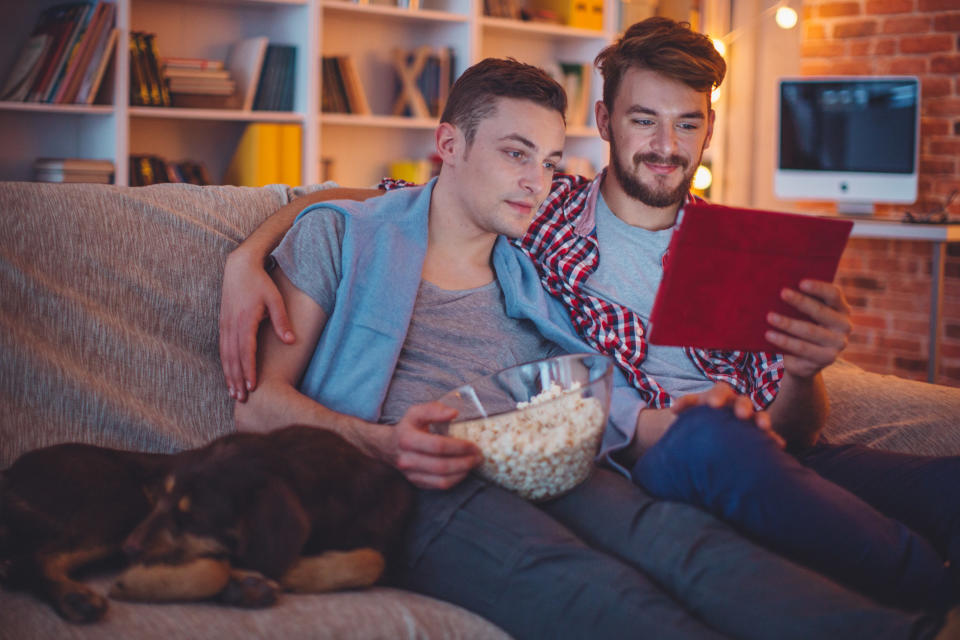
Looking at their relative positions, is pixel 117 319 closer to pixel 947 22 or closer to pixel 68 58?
pixel 68 58

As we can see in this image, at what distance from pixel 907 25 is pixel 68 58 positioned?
3.44 m

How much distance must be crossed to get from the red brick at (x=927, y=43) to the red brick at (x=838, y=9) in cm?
27

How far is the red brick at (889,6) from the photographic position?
4129mm

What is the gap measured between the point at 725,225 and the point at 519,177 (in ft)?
1.49

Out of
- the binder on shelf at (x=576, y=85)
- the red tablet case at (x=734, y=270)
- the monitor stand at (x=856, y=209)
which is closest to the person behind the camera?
the red tablet case at (x=734, y=270)

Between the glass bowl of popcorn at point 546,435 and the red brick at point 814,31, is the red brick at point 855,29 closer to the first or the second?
the red brick at point 814,31

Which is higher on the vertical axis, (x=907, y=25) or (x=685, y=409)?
(x=907, y=25)

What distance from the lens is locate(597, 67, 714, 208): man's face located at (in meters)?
1.82

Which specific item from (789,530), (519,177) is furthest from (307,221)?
(789,530)

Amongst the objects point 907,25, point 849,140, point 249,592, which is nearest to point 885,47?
point 907,25

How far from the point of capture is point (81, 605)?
1007mm

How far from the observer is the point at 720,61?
6.17 feet

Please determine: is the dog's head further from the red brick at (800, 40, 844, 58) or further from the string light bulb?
the red brick at (800, 40, 844, 58)

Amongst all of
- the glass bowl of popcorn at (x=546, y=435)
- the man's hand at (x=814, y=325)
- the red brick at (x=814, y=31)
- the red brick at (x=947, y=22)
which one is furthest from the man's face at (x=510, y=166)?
the red brick at (x=814, y=31)
